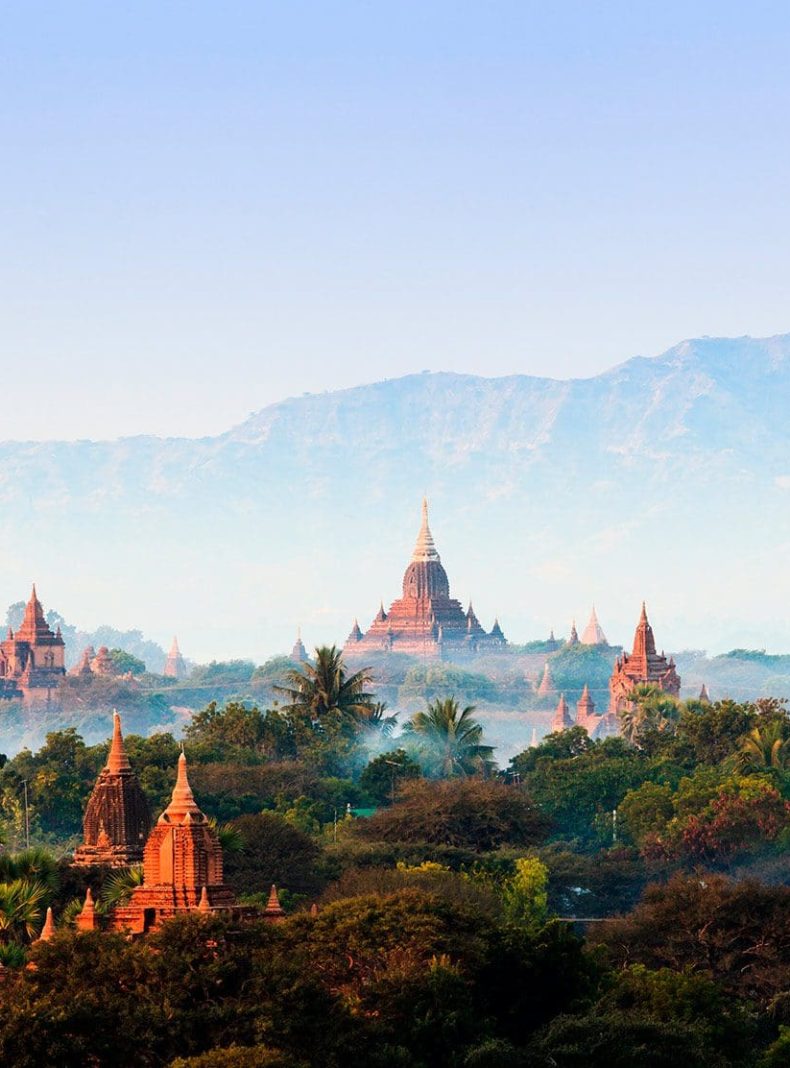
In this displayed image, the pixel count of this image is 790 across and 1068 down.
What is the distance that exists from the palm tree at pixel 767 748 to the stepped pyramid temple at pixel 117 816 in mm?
59266

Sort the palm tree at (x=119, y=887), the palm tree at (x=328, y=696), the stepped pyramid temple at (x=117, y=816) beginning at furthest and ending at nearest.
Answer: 1. the palm tree at (x=328, y=696)
2. the stepped pyramid temple at (x=117, y=816)
3. the palm tree at (x=119, y=887)

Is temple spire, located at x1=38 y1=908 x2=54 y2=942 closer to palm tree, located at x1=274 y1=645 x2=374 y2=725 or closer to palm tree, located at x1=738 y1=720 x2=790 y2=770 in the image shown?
palm tree, located at x1=738 y1=720 x2=790 y2=770

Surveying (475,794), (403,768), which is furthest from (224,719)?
(475,794)

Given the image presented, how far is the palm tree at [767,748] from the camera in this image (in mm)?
162875

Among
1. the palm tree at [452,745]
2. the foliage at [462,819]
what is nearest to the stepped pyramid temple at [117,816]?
the foliage at [462,819]

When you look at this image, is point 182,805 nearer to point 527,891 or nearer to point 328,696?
point 527,891

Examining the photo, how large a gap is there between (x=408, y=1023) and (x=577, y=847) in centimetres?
7563

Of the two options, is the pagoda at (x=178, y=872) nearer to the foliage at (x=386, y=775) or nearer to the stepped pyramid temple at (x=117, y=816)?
the stepped pyramid temple at (x=117, y=816)

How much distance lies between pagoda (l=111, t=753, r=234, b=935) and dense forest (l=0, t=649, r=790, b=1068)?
227 centimetres

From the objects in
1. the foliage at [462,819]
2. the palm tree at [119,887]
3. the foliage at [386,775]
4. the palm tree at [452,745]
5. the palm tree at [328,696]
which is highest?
the palm tree at [328,696]

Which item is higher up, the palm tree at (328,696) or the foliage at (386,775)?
the palm tree at (328,696)

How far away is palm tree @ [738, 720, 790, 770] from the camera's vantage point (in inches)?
6412

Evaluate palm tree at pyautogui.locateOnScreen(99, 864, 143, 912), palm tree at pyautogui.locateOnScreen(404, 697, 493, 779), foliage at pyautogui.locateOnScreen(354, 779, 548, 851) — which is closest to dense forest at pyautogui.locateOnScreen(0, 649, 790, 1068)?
foliage at pyautogui.locateOnScreen(354, 779, 548, 851)

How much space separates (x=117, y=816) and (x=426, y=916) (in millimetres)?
23904
